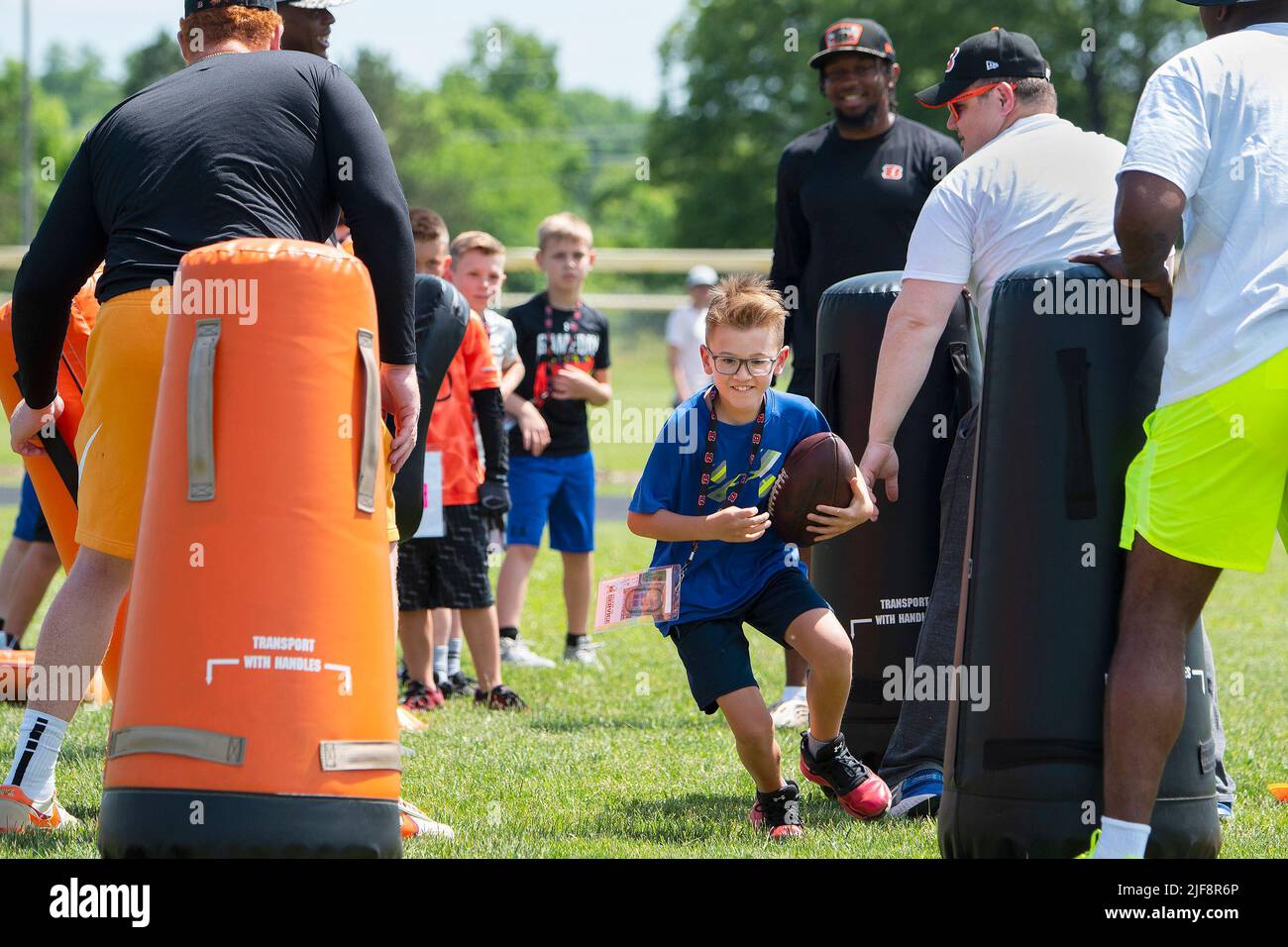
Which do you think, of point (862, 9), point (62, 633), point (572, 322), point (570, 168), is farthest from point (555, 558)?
point (570, 168)

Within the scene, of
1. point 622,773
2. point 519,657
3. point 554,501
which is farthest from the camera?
point 554,501

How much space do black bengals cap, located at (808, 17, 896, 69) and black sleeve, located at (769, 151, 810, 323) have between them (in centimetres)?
47

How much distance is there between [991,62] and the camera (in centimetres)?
517

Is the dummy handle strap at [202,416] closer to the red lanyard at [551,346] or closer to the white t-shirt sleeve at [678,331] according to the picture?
the red lanyard at [551,346]

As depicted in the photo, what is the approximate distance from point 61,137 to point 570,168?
31.4 metres

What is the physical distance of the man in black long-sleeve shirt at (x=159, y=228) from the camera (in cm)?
419

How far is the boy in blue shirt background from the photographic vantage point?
473cm

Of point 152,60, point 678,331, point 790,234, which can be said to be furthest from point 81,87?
point 790,234

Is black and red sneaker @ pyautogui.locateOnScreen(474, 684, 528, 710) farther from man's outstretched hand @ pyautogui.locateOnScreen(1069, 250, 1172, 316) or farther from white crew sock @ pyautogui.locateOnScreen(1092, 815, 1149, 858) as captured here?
man's outstretched hand @ pyautogui.locateOnScreen(1069, 250, 1172, 316)

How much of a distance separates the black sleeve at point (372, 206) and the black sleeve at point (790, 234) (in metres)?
3.04

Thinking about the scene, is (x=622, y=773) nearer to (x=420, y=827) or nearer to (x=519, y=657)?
(x=420, y=827)

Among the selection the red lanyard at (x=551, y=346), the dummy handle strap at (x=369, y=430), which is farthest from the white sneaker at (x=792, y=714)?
the dummy handle strap at (x=369, y=430)

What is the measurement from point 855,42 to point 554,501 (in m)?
3.03

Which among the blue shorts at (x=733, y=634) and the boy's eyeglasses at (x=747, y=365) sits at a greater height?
the boy's eyeglasses at (x=747, y=365)
